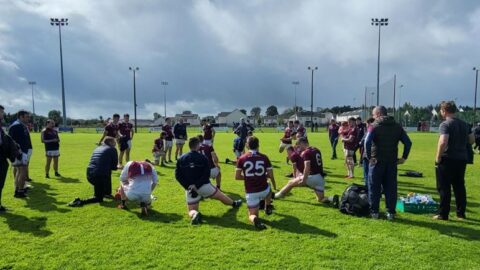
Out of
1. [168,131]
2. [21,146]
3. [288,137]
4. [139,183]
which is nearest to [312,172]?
[139,183]

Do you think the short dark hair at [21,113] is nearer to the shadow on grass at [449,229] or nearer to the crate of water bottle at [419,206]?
the shadow on grass at [449,229]

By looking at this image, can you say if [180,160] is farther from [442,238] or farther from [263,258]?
[442,238]

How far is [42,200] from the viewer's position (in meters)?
9.01

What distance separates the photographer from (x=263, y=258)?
5250 millimetres

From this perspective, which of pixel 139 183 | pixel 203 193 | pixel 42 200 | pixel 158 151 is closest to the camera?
pixel 203 193

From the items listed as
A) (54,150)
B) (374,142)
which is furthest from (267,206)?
(54,150)

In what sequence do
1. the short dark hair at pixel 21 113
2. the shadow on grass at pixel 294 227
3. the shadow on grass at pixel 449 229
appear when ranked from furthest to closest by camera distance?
1. the short dark hair at pixel 21 113
2. the shadow on grass at pixel 294 227
3. the shadow on grass at pixel 449 229

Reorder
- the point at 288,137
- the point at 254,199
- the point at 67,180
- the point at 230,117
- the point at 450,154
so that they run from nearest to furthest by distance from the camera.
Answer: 1. the point at 450,154
2. the point at 254,199
3. the point at 67,180
4. the point at 288,137
5. the point at 230,117

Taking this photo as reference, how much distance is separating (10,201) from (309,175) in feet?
23.7

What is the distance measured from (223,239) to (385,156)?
139 inches

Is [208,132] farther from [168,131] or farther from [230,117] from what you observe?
[230,117]

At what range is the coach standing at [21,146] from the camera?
9.42 metres

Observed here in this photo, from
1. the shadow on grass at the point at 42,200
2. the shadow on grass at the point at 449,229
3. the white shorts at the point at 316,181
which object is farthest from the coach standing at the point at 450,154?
the shadow on grass at the point at 42,200

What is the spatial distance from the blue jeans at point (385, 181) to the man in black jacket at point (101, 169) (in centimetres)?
594
